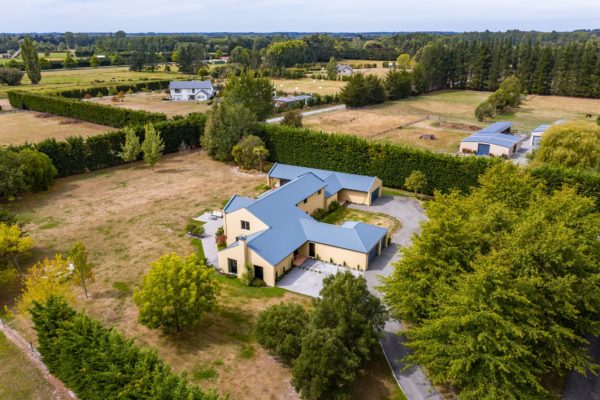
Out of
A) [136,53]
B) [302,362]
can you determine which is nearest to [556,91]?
[302,362]

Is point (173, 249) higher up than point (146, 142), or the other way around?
point (146, 142)

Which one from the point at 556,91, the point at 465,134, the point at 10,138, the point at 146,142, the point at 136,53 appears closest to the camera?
the point at 146,142

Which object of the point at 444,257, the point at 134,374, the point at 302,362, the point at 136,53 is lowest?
the point at 302,362

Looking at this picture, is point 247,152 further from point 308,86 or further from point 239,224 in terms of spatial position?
point 308,86

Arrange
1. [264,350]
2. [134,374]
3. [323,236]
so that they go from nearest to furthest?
[134,374]
[264,350]
[323,236]

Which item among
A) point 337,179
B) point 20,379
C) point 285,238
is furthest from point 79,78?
point 20,379

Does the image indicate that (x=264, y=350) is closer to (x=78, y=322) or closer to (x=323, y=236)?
(x=78, y=322)

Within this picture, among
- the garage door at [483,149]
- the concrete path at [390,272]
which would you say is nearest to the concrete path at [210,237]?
the concrete path at [390,272]
